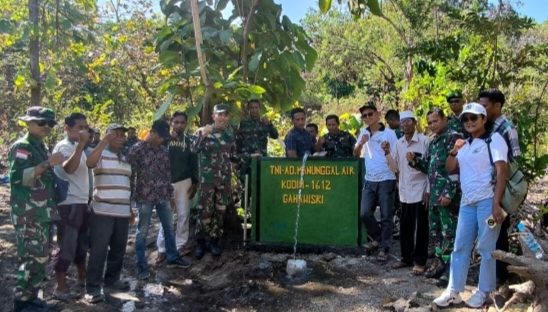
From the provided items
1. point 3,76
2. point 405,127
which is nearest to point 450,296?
point 405,127

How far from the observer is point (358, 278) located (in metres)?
4.80

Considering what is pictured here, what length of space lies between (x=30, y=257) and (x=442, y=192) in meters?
3.51

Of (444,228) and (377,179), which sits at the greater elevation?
(377,179)

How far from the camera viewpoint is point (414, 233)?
495 cm

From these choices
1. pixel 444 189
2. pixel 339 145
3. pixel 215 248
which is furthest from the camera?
pixel 339 145

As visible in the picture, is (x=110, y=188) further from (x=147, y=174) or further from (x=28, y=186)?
(x=28, y=186)

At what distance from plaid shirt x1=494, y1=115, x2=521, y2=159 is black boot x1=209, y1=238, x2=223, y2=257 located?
327 cm

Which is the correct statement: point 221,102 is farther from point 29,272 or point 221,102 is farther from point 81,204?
point 29,272

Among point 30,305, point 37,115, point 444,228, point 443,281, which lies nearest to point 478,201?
point 444,228

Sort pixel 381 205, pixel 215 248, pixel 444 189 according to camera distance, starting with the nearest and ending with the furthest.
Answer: pixel 444 189
pixel 381 205
pixel 215 248

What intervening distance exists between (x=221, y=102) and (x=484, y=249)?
145 inches

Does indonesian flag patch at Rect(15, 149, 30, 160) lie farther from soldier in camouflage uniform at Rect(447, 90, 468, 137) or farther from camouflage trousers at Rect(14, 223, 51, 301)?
soldier in camouflage uniform at Rect(447, 90, 468, 137)

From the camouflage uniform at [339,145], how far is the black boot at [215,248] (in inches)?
69.4

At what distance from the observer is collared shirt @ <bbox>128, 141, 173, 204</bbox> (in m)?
4.86
